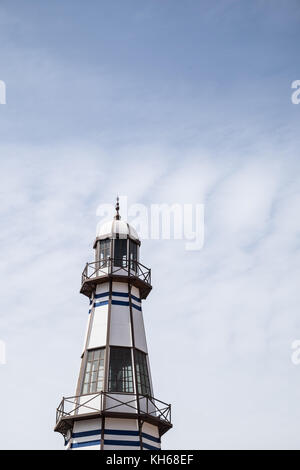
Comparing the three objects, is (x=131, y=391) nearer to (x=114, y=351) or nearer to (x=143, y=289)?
(x=114, y=351)

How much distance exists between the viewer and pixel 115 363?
130 ft

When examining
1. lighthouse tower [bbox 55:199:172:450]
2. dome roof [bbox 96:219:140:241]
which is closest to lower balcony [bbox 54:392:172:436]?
lighthouse tower [bbox 55:199:172:450]

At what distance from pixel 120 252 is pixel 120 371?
9.19m

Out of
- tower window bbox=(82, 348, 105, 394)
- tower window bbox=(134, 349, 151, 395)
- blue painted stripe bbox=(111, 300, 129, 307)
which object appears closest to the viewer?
tower window bbox=(82, 348, 105, 394)

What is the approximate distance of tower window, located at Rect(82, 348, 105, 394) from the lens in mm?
38625

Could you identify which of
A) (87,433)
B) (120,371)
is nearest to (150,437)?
(87,433)

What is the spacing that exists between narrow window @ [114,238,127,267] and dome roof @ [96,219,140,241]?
440 mm

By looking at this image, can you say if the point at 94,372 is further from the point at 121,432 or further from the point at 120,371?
the point at 121,432

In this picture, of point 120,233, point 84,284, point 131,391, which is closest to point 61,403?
point 131,391

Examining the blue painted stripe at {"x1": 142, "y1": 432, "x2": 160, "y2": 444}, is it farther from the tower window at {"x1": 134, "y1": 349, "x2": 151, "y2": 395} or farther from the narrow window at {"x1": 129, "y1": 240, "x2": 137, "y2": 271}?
the narrow window at {"x1": 129, "y1": 240, "x2": 137, "y2": 271}

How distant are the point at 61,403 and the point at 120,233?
42.9ft

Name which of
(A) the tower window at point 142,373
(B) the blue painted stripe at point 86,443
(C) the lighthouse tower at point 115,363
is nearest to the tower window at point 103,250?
(C) the lighthouse tower at point 115,363

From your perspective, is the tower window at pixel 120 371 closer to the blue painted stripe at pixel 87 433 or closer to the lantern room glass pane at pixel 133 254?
the blue painted stripe at pixel 87 433

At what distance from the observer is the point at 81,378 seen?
39.7 metres
